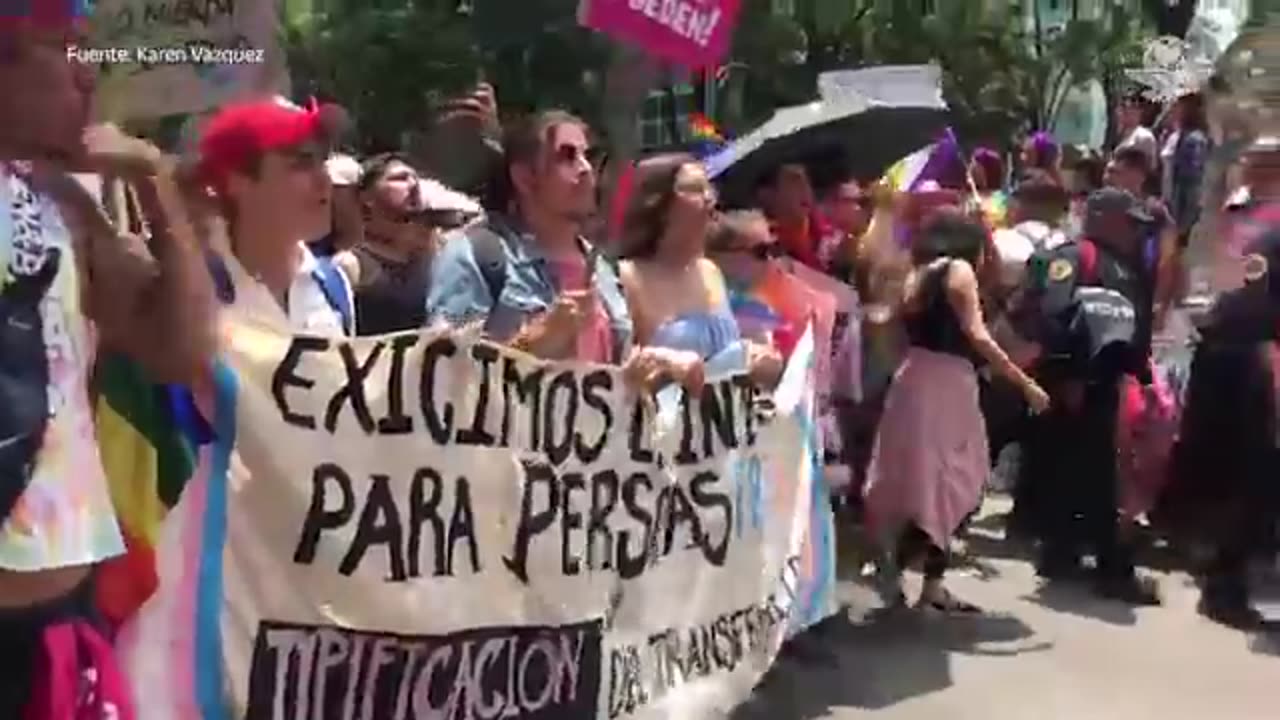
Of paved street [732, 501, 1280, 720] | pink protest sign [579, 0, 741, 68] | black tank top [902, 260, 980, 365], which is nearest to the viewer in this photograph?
pink protest sign [579, 0, 741, 68]

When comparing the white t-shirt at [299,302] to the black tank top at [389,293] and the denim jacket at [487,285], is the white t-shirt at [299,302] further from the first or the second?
the black tank top at [389,293]

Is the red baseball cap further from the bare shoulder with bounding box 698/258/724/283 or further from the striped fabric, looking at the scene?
the bare shoulder with bounding box 698/258/724/283

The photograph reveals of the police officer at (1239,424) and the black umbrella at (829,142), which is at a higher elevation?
the black umbrella at (829,142)

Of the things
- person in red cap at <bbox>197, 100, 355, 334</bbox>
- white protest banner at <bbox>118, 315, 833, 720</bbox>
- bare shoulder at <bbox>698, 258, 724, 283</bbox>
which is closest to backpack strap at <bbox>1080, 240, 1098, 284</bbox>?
bare shoulder at <bbox>698, 258, 724, 283</bbox>

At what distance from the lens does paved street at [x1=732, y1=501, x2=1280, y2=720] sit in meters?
6.75

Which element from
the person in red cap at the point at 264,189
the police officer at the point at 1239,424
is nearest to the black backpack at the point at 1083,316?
the police officer at the point at 1239,424

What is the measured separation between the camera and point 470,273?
488 cm

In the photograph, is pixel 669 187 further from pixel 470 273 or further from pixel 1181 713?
pixel 1181 713

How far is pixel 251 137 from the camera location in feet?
13.4

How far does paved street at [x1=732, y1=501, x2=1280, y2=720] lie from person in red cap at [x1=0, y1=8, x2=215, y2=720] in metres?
3.76

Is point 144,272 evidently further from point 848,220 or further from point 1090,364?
point 848,220

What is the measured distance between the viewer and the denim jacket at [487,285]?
486 cm

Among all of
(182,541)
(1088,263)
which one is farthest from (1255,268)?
(182,541)

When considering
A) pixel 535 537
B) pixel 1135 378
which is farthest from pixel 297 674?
pixel 1135 378
